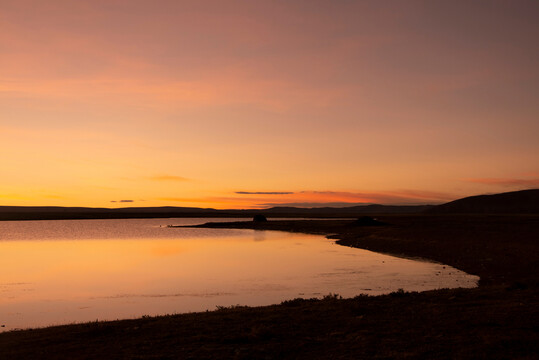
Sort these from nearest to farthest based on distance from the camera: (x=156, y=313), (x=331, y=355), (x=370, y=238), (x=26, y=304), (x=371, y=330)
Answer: (x=331, y=355) → (x=371, y=330) → (x=156, y=313) → (x=26, y=304) → (x=370, y=238)

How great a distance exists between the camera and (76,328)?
1619 centimetres

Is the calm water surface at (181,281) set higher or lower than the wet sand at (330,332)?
lower

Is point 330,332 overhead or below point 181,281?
overhead

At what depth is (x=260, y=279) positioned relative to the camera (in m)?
31.7

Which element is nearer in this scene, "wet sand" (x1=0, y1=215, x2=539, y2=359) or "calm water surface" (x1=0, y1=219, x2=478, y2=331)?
"wet sand" (x1=0, y1=215, x2=539, y2=359)

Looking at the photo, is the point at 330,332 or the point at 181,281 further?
the point at 181,281

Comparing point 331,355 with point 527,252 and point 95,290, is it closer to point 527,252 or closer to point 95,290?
point 95,290

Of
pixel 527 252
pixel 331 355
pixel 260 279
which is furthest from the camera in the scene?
pixel 527 252

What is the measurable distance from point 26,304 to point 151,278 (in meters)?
10.0

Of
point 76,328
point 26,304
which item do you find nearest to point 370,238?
point 26,304

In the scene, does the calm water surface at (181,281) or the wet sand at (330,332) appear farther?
the calm water surface at (181,281)

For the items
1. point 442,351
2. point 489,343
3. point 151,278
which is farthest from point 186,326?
point 151,278

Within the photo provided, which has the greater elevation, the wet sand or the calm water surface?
the wet sand

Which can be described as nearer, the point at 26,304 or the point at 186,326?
the point at 186,326
